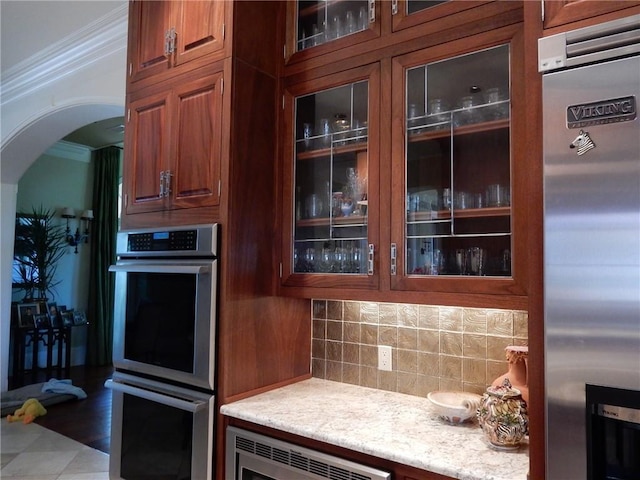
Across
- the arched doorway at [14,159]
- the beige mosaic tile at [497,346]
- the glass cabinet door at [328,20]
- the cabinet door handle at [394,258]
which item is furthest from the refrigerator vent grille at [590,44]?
the arched doorway at [14,159]

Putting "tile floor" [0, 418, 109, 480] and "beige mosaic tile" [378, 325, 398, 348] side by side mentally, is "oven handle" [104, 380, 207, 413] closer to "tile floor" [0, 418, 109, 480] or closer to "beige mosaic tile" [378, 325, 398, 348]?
"beige mosaic tile" [378, 325, 398, 348]

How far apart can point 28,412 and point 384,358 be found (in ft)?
11.8

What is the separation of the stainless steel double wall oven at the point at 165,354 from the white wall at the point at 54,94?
1.78 meters

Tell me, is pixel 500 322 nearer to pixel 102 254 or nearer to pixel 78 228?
pixel 102 254

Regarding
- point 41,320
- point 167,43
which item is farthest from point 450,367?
point 41,320

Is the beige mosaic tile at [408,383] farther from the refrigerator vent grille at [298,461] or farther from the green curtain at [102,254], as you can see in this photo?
the green curtain at [102,254]

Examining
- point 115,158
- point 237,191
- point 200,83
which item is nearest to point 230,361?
point 237,191

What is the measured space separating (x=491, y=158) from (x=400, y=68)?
50cm

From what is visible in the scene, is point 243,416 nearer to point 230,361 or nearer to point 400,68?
point 230,361

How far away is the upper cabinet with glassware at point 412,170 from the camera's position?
152 centimetres

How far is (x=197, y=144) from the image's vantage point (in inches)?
76.4

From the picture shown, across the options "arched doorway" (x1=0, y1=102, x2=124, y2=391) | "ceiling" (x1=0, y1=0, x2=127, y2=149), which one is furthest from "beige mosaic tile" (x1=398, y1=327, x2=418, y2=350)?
"arched doorway" (x1=0, y1=102, x2=124, y2=391)

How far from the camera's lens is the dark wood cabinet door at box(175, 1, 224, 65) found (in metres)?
1.93

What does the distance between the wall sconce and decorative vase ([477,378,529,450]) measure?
615 cm
